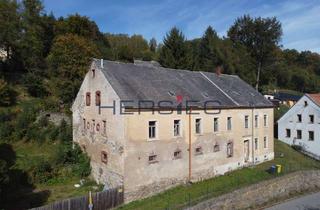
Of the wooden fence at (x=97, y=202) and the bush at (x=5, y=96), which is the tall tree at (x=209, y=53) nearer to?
the bush at (x=5, y=96)

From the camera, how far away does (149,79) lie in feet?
89.7

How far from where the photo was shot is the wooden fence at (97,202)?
63.2 feet

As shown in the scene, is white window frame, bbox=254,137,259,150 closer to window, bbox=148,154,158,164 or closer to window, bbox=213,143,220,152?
window, bbox=213,143,220,152

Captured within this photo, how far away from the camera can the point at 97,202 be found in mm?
20984

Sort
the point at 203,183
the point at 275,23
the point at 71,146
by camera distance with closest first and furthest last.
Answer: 1. the point at 203,183
2. the point at 71,146
3. the point at 275,23

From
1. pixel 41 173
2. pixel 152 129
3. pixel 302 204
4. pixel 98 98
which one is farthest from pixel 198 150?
pixel 41 173

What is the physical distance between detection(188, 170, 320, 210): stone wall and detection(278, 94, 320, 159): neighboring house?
12.4 meters

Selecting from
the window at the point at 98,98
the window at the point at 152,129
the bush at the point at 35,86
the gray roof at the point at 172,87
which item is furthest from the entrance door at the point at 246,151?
the bush at the point at 35,86

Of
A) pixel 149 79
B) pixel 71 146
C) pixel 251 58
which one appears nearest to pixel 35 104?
pixel 71 146

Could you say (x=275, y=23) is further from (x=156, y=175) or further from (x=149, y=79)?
(x=156, y=175)

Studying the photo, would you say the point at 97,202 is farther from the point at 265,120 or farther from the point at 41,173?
the point at 265,120

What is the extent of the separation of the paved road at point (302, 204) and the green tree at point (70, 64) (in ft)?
87.2

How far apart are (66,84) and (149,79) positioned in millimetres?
16156

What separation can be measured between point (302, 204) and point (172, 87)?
13.8m
